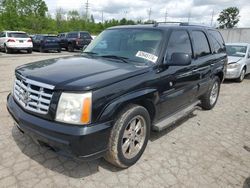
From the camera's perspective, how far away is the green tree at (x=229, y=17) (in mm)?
A: 87213

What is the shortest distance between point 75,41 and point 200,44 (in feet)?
Answer: 56.9

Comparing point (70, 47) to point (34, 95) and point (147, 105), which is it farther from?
point (34, 95)

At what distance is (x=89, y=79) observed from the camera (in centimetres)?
275

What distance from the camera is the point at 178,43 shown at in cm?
413

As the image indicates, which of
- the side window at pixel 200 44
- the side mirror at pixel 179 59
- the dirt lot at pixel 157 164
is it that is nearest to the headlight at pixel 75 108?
the dirt lot at pixel 157 164

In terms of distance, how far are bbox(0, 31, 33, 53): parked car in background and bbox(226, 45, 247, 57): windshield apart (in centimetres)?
1432

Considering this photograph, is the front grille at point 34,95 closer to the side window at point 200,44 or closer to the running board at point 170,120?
the running board at point 170,120

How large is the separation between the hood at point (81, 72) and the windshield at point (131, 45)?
0.97 feet

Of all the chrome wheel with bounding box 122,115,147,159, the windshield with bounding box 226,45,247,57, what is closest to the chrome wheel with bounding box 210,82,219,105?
the chrome wheel with bounding box 122,115,147,159

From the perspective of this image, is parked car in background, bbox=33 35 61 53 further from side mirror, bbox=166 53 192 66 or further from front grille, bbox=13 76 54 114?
side mirror, bbox=166 53 192 66

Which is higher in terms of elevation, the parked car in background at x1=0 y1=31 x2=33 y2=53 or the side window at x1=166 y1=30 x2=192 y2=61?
the side window at x1=166 y1=30 x2=192 y2=61

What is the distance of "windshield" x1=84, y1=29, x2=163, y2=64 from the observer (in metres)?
3.66

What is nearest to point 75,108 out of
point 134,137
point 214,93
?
point 134,137

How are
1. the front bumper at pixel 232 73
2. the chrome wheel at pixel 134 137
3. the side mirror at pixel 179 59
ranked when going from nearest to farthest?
the chrome wheel at pixel 134 137 → the side mirror at pixel 179 59 → the front bumper at pixel 232 73
